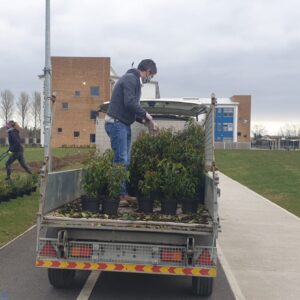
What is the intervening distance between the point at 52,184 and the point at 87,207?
581 millimetres

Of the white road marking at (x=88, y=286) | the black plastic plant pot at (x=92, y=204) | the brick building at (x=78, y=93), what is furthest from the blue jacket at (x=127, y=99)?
the brick building at (x=78, y=93)

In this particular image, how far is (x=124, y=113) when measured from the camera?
7094 mm

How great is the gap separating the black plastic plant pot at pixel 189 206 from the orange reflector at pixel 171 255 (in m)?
1.16

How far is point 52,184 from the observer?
19.4 feet

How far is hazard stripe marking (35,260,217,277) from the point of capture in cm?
532

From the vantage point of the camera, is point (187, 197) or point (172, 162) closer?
point (187, 197)

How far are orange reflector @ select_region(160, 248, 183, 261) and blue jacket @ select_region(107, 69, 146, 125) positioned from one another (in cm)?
215

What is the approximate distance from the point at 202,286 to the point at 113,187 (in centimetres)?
156

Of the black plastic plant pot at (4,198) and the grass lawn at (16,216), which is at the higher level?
the black plastic plant pot at (4,198)

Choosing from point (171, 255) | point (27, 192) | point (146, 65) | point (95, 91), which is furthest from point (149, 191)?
point (95, 91)

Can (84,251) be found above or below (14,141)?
below

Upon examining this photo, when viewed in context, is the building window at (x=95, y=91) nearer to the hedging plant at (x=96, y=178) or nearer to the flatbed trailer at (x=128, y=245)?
the hedging plant at (x=96, y=178)

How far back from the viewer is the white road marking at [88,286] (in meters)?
5.88

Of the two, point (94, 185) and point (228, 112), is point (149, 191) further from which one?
point (228, 112)
